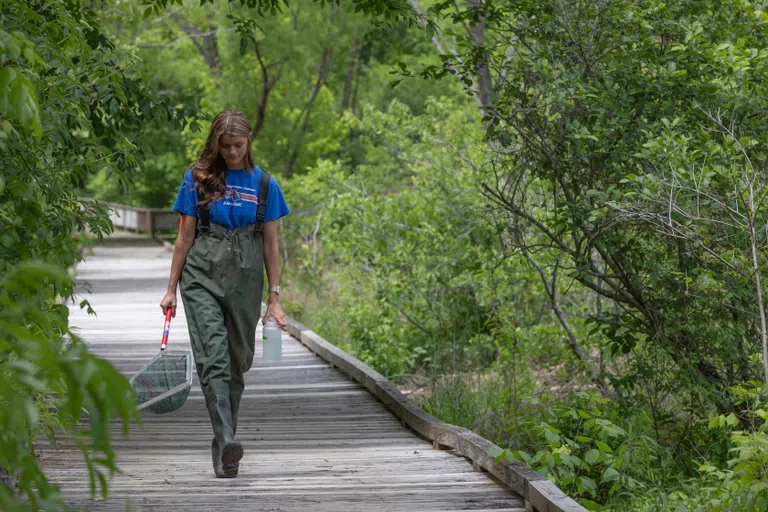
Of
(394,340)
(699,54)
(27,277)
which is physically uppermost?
(699,54)

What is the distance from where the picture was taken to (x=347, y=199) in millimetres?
16797

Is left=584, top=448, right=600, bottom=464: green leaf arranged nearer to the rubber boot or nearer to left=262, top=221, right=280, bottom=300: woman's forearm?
the rubber boot

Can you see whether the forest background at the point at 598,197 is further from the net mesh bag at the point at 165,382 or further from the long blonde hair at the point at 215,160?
the long blonde hair at the point at 215,160

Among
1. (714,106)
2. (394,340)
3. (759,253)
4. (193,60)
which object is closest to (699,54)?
(714,106)

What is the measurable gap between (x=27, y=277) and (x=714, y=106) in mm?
6942

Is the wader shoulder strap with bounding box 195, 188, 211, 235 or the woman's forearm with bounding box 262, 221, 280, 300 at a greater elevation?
the wader shoulder strap with bounding box 195, 188, 211, 235

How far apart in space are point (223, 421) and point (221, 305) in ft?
2.03

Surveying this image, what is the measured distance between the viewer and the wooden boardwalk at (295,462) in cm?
545

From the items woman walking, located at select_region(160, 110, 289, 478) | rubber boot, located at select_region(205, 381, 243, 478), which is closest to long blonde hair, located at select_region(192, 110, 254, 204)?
woman walking, located at select_region(160, 110, 289, 478)

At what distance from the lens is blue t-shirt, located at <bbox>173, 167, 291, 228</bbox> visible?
5973 mm

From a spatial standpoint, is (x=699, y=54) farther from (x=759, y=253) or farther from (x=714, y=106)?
(x=759, y=253)

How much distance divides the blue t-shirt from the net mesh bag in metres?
1.31

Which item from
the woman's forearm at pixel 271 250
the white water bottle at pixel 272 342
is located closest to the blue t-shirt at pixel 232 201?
the woman's forearm at pixel 271 250

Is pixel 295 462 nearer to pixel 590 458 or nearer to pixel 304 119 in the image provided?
pixel 590 458
